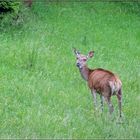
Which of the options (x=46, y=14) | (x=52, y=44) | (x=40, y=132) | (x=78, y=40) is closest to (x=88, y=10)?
(x=46, y=14)

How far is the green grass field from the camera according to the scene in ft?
37.4

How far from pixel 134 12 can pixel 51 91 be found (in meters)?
13.5

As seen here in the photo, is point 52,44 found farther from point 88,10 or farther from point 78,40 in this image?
point 88,10

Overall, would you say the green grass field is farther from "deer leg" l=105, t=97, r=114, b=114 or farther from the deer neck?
the deer neck

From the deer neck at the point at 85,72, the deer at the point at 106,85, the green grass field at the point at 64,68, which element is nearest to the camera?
the green grass field at the point at 64,68

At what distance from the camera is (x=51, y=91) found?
14.2 metres

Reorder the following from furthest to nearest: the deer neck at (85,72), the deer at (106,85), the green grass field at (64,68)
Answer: the deer neck at (85,72)
the deer at (106,85)
the green grass field at (64,68)

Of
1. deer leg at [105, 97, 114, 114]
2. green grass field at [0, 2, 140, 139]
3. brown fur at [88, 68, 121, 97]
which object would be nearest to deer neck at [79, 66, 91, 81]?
green grass field at [0, 2, 140, 139]

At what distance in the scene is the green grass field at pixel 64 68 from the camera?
11.4m

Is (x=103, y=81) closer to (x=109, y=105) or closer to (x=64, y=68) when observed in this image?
(x=109, y=105)

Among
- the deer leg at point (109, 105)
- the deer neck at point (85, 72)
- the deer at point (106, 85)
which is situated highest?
the deer neck at point (85, 72)

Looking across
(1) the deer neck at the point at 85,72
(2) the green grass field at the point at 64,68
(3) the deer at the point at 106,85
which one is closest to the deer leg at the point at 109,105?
(3) the deer at the point at 106,85

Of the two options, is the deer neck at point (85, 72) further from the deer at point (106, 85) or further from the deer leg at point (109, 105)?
the deer leg at point (109, 105)

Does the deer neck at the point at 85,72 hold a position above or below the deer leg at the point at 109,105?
above
